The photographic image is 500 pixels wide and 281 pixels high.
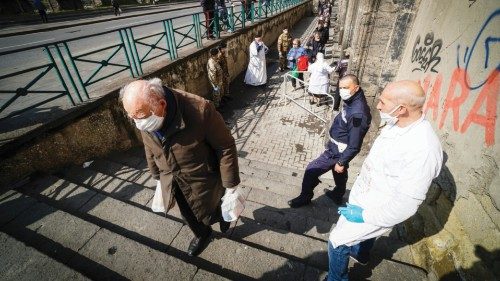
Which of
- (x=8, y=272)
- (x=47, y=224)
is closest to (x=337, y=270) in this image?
(x=8, y=272)

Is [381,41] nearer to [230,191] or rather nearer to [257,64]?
[230,191]

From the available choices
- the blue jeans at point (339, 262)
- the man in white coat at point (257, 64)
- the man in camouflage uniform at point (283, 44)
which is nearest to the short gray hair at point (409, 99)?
the blue jeans at point (339, 262)

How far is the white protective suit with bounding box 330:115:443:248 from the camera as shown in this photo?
68.2 inches

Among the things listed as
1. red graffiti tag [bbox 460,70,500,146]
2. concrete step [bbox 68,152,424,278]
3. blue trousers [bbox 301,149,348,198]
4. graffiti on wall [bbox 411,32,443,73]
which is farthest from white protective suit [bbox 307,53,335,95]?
red graffiti tag [bbox 460,70,500,146]

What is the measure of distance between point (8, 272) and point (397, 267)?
3.68 meters

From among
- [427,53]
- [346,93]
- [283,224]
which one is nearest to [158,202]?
[283,224]

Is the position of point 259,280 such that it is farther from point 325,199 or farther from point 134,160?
point 134,160

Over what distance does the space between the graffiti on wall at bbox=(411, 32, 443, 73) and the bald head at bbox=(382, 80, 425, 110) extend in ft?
5.79

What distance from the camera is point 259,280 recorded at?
2.35 meters

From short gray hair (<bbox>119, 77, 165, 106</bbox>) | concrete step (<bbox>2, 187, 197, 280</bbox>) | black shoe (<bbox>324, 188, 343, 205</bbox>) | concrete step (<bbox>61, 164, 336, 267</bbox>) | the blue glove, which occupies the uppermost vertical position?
short gray hair (<bbox>119, 77, 165, 106</bbox>)

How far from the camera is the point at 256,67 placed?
9805 millimetres

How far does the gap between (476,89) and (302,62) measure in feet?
23.5

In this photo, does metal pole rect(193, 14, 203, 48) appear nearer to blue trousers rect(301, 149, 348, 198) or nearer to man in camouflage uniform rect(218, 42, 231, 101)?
man in camouflage uniform rect(218, 42, 231, 101)

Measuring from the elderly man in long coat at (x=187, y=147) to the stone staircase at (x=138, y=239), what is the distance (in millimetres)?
383
